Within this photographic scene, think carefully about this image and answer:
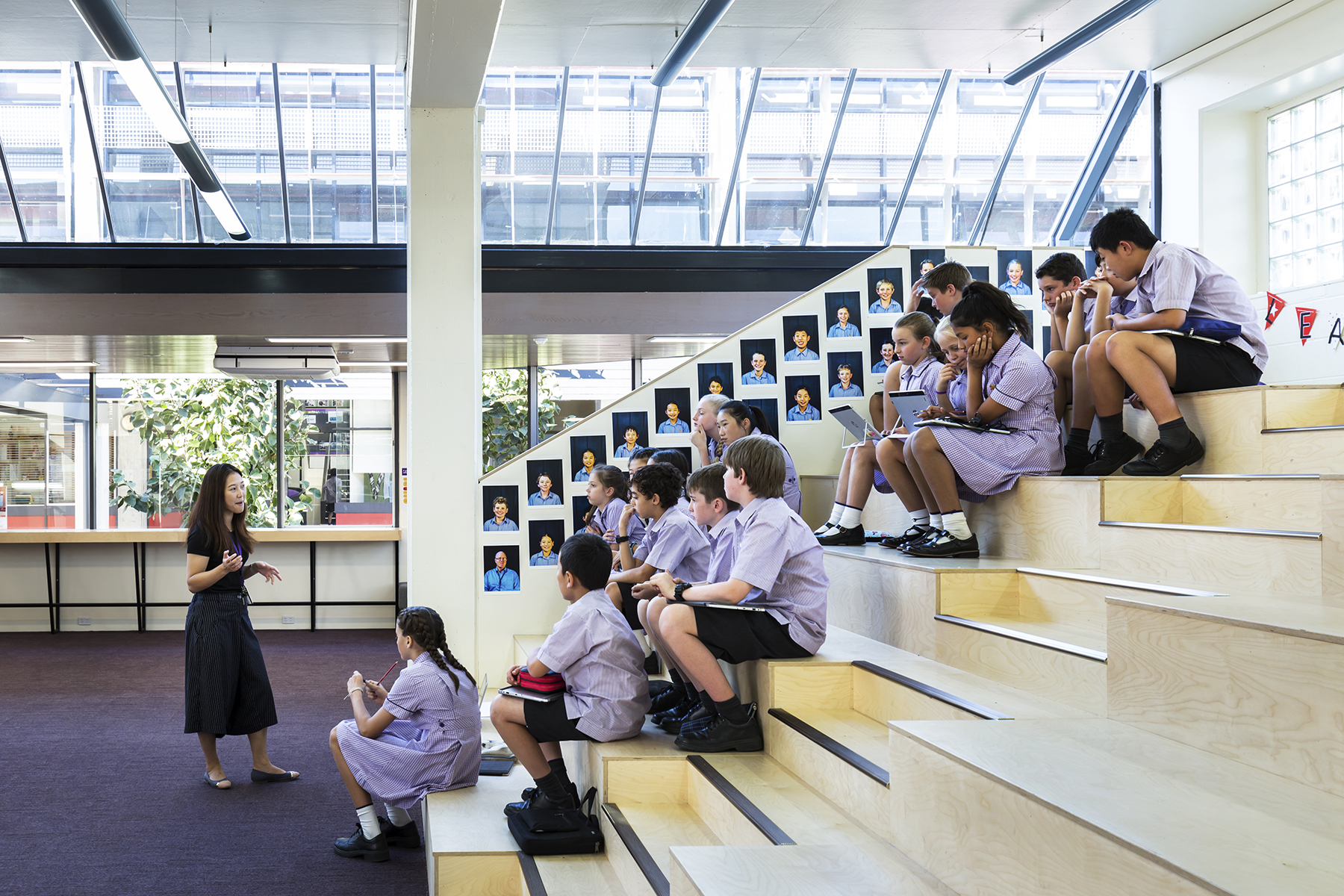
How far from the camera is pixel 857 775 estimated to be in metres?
2.39

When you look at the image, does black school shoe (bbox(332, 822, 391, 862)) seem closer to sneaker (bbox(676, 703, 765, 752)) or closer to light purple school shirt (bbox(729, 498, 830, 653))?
sneaker (bbox(676, 703, 765, 752))

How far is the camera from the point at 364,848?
12.1 ft

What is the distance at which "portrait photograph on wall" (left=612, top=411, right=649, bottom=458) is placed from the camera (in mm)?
5773

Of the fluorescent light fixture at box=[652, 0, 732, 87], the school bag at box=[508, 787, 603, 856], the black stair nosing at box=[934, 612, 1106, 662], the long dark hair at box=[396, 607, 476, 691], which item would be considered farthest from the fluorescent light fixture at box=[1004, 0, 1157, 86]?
the school bag at box=[508, 787, 603, 856]

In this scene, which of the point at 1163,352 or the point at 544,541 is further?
the point at 544,541

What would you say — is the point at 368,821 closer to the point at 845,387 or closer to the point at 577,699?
the point at 577,699

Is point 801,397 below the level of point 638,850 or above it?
above

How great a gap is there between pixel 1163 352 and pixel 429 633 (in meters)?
2.85

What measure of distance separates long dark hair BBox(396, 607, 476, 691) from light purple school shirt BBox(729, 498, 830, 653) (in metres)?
1.27

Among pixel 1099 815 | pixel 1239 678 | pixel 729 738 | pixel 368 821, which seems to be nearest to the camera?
pixel 1099 815

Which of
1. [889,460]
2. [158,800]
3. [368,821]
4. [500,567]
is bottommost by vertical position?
[158,800]

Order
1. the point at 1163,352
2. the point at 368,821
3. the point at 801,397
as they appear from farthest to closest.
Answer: the point at 801,397
the point at 368,821
the point at 1163,352

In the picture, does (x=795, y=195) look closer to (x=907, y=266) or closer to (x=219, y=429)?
(x=907, y=266)

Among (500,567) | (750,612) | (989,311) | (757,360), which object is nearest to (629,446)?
(757,360)
